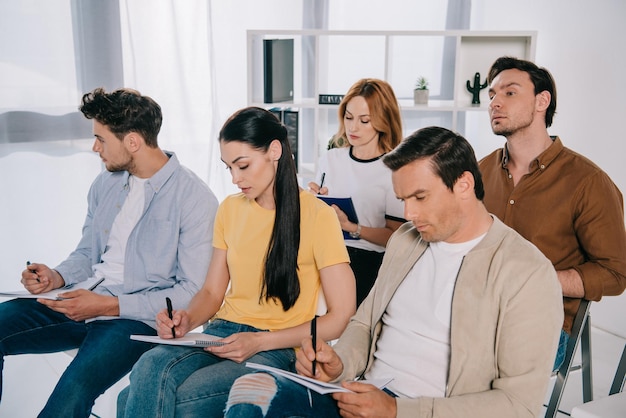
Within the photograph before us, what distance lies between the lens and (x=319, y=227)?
1892mm

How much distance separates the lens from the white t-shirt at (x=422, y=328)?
5.07 ft

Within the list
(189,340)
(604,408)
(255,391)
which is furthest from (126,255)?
(604,408)

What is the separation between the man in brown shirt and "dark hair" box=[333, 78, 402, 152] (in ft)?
1.43

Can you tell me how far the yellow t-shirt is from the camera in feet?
6.23

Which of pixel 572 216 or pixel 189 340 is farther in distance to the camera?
pixel 572 216

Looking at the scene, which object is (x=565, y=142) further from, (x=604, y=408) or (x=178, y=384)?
(x=178, y=384)

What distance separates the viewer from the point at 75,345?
2.19 meters

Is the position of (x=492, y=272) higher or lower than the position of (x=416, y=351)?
higher

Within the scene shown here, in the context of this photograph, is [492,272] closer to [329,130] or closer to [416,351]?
[416,351]

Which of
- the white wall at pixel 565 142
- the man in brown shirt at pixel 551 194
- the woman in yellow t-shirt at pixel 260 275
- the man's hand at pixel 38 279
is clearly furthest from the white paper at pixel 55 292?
the man in brown shirt at pixel 551 194

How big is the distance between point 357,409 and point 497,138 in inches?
125

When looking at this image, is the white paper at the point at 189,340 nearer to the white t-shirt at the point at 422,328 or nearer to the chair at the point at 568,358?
the white t-shirt at the point at 422,328

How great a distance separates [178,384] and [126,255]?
2.15 ft

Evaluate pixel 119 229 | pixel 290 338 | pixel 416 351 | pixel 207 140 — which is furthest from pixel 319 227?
pixel 207 140
